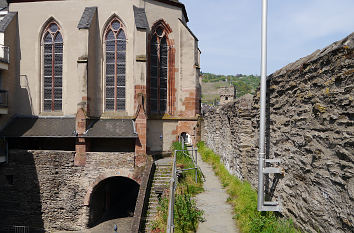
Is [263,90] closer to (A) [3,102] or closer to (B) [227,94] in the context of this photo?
(A) [3,102]

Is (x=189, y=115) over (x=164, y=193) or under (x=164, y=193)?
over

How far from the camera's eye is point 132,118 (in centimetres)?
1830

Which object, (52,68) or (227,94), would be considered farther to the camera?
(227,94)

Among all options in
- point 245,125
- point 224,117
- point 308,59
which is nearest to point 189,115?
point 224,117

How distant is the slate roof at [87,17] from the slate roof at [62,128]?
582 centimetres

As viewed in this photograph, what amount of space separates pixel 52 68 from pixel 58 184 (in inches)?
312

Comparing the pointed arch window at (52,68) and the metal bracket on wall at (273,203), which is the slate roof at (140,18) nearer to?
the pointed arch window at (52,68)

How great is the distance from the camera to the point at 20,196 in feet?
55.2

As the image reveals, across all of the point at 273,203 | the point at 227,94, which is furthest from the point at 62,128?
the point at 227,94

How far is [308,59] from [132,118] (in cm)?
1409

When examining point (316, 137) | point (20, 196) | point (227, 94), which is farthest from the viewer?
point (227, 94)

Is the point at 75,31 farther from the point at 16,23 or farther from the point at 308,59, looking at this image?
the point at 308,59

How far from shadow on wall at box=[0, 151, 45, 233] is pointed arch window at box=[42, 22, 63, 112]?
4.20 meters

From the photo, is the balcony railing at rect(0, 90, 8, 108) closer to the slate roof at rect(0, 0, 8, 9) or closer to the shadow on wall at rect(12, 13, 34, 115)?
the shadow on wall at rect(12, 13, 34, 115)
